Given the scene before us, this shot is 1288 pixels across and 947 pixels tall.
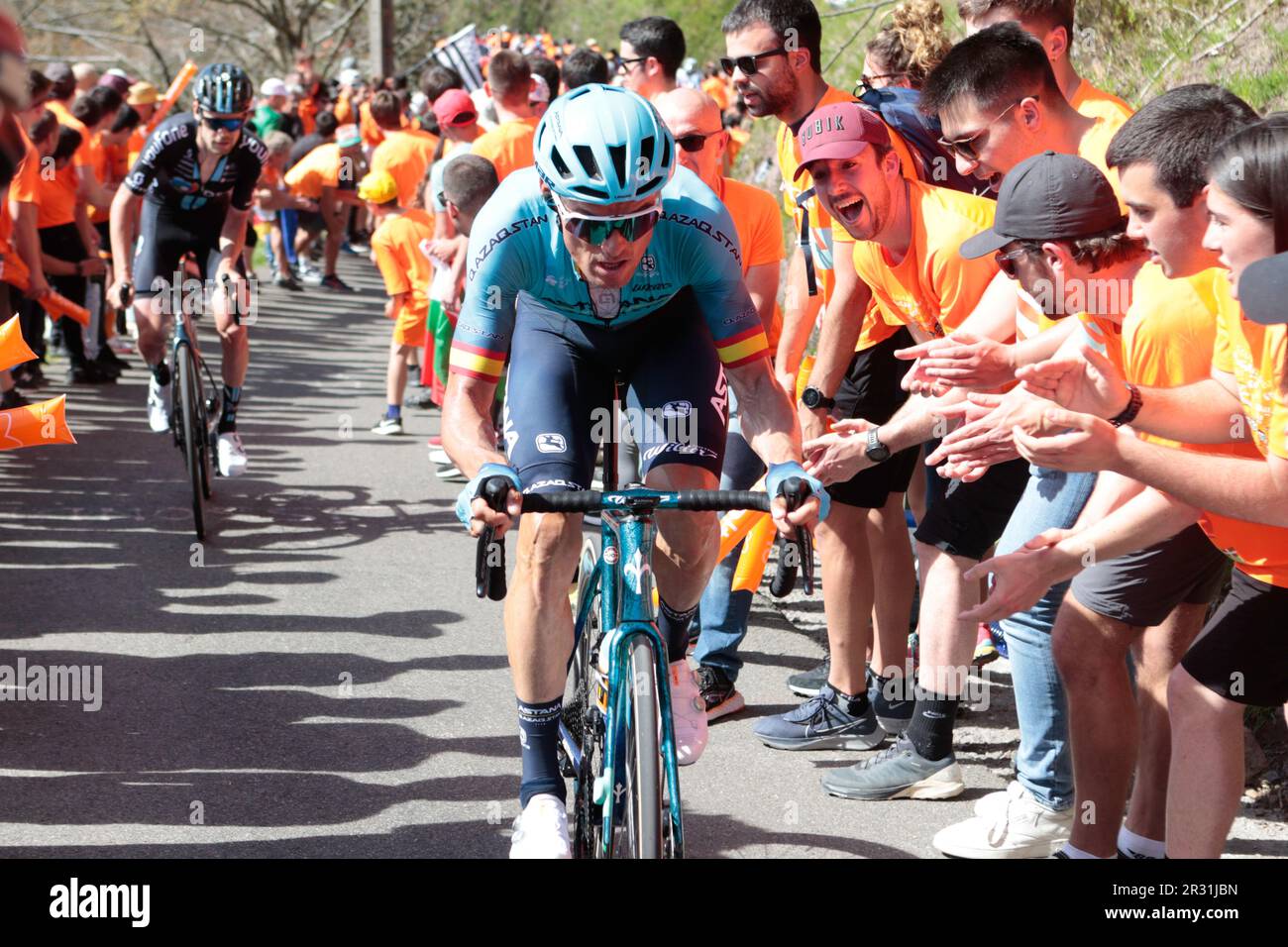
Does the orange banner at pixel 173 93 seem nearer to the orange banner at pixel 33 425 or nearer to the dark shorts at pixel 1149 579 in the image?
the orange banner at pixel 33 425

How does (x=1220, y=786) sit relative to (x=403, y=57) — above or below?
below

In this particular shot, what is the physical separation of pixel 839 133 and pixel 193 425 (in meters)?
4.72

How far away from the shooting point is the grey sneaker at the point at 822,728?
5711 mm

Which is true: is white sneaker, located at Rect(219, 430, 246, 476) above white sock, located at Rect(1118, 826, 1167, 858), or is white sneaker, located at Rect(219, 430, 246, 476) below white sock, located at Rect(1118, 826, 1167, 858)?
above

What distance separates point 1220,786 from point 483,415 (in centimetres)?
213

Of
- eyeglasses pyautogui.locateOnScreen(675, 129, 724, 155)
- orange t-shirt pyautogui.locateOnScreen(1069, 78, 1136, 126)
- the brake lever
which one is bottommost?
the brake lever

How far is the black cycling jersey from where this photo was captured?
8.78 m

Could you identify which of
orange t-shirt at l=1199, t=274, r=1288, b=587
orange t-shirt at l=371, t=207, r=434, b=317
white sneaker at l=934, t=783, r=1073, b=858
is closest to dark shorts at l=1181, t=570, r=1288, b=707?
orange t-shirt at l=1199, t=274, r=1288, b=587

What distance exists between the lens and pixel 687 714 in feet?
14.6

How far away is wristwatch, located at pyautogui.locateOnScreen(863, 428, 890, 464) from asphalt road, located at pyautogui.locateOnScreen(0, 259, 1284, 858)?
1218mm

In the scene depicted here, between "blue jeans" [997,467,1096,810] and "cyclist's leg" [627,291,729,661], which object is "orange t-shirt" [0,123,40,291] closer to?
"cyclist's leg" [627,291,729,661]
